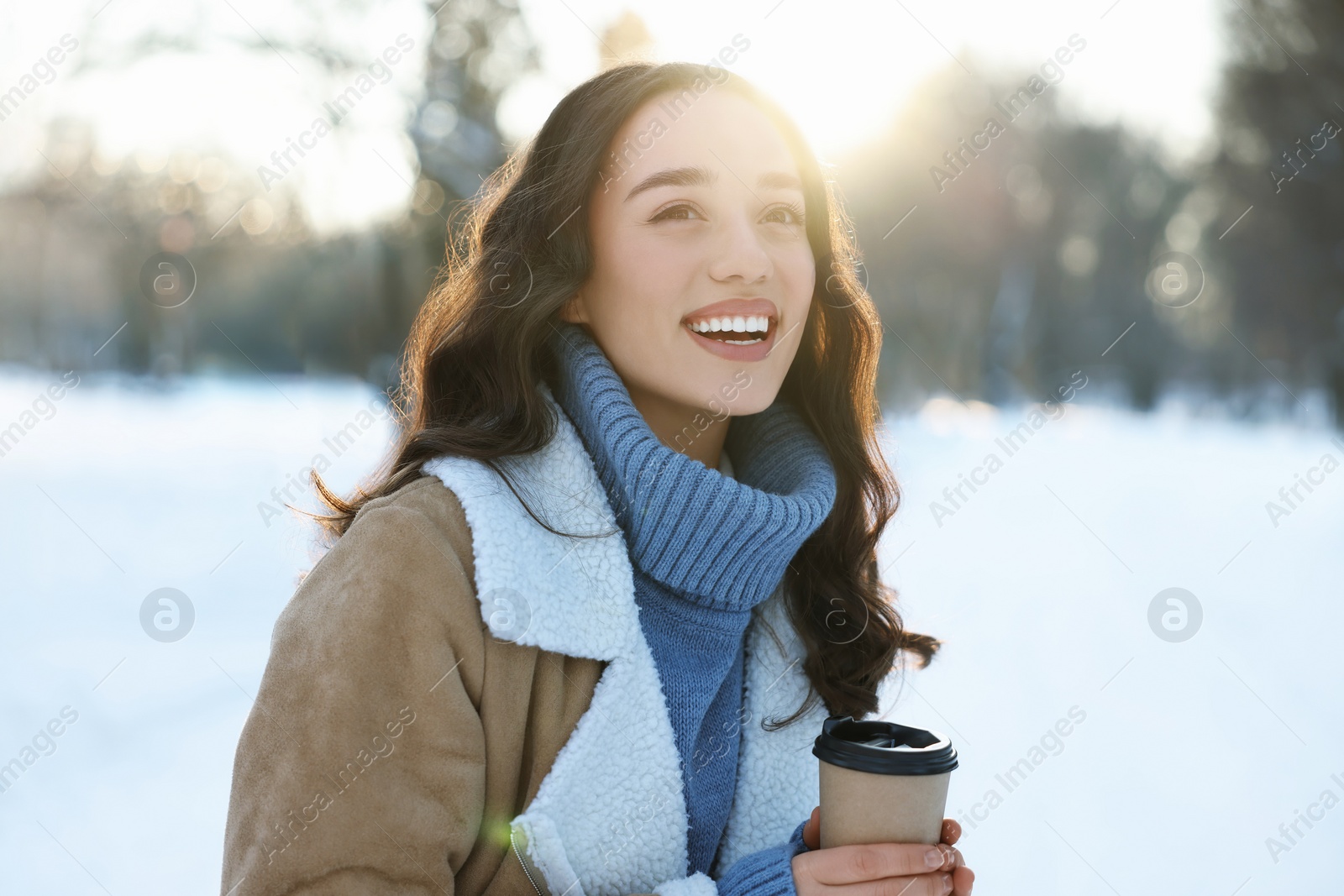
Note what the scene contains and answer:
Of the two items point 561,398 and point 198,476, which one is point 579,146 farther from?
point 198,476

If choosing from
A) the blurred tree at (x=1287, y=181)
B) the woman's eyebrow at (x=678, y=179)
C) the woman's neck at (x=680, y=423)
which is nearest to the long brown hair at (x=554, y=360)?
the woman's eyebrow at (x=678, y=179)

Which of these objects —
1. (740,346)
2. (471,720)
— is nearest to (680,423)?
(740,346)

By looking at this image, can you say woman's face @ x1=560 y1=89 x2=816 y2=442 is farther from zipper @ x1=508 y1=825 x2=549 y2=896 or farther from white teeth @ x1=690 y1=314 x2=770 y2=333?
zipper @ x1=508 y1=825 x2=549 y2=896

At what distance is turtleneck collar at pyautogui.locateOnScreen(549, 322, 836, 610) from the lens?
6.07 feet

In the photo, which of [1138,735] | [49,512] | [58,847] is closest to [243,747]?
[58,847]

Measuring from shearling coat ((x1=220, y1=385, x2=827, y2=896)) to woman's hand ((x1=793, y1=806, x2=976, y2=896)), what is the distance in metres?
0.21

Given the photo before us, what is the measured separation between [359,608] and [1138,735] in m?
4.73

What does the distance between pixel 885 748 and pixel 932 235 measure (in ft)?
80.7

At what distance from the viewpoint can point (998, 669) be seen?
19.3 feet

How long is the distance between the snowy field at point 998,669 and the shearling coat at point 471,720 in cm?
120

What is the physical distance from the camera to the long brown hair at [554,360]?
200 centimetres

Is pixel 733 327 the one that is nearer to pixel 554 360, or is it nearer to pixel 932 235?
pixel 554 360

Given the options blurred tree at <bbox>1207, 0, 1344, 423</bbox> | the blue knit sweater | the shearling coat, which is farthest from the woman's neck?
blurred tree at <bbox>1207, 0, 1344, 423</bbox>

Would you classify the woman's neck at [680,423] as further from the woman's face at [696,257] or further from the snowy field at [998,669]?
the snowy field at [998,669]
